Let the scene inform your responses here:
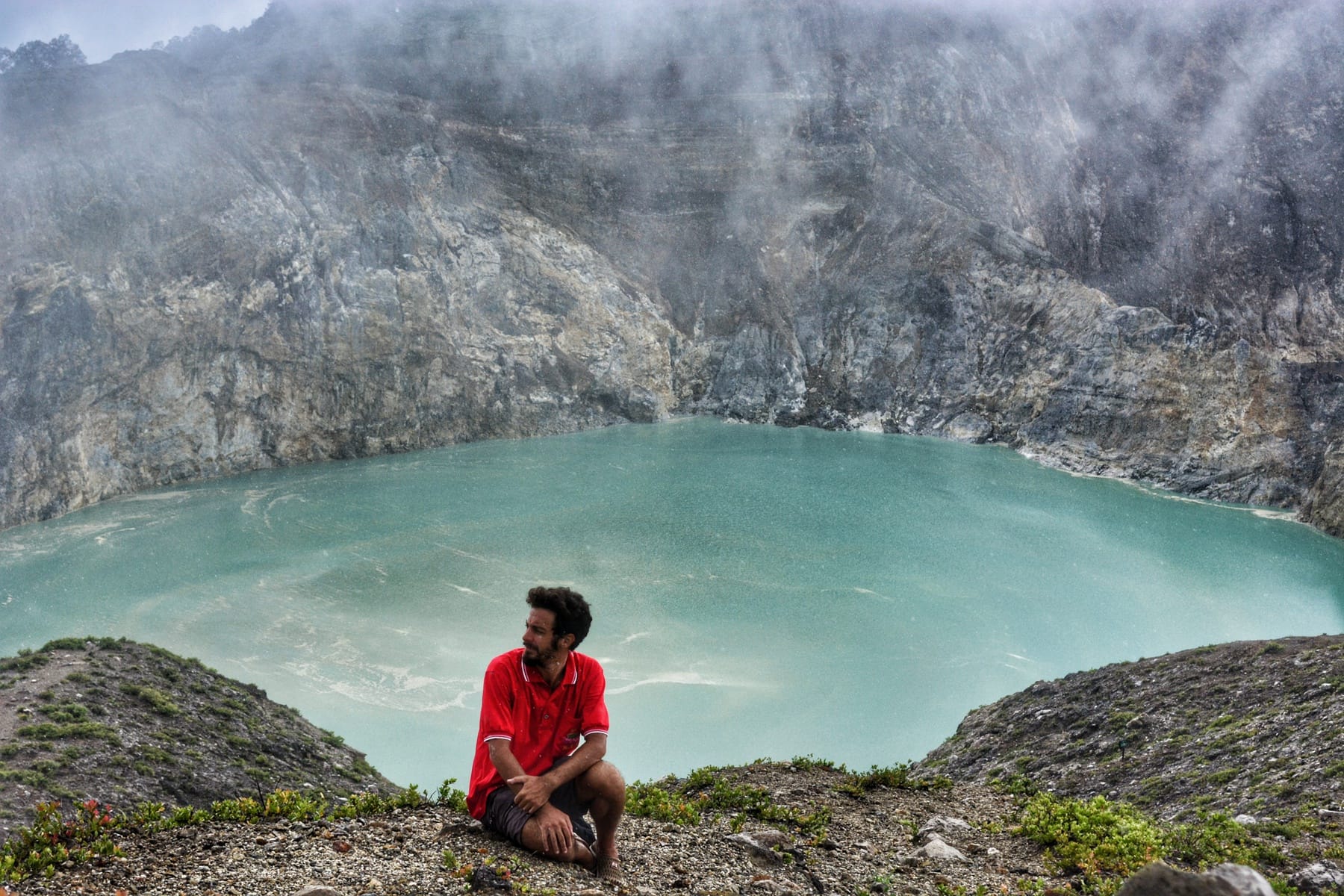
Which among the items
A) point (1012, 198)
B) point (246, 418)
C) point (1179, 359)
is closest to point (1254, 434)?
point (1179, 359)

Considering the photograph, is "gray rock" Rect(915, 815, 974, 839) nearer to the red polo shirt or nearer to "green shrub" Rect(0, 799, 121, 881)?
the red polo shirt

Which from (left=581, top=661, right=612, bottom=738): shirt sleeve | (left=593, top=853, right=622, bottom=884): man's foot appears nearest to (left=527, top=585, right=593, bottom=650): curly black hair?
(left=581, top=661, right=612, bottom=738): shirt sleeve

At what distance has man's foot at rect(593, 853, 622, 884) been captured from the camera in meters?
6.21

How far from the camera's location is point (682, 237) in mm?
64312

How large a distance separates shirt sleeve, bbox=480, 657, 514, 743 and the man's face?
0.17 meters

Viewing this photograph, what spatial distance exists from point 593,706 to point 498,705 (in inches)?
24.2

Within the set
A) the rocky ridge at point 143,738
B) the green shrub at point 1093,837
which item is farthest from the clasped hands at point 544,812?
the rocky ridge at point 143,738

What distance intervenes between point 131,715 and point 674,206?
2232 inches

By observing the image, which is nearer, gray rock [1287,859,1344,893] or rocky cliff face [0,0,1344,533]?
gray rock [1287,859,1344,893]

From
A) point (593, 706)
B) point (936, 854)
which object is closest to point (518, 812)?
point (593, 706)

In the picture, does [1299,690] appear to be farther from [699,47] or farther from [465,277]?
[699,47]

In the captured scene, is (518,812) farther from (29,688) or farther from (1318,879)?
(29,688)

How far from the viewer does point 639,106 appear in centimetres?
6675

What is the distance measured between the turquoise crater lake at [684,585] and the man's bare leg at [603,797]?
43.8 ft
